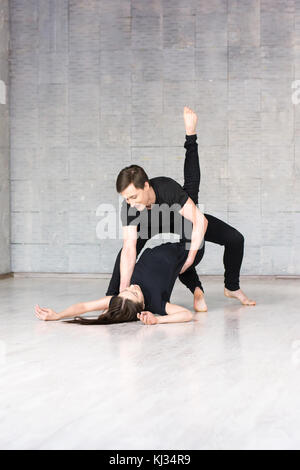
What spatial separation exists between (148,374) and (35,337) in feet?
2.97

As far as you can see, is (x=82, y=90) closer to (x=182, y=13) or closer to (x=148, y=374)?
(x=182, y=13)

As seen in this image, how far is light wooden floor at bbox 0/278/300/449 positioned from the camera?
1.61 metres

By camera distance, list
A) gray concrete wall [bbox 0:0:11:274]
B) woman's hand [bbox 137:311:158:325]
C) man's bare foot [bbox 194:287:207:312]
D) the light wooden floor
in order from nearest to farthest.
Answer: the light wooden floor
woman's hand [bbox 137:311:158:325]
man's bare foot [bbox 194:287:207:312]
gray concrete wall [bbox 0:0:11:274]

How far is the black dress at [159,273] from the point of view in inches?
135

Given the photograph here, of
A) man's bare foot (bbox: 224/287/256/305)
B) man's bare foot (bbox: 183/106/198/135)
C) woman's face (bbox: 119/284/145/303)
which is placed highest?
man's bare foot (bbox: 183/106/198/135)

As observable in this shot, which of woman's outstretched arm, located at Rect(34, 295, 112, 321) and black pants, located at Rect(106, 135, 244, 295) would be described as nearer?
woman's outstretched arm, located at Rect(34, 295, 112, 321)

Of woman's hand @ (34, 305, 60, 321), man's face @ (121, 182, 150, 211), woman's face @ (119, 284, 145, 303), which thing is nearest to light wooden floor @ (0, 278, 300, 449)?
woman's hand @ (34, 305, 60, 321)

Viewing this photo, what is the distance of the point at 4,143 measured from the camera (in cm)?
626

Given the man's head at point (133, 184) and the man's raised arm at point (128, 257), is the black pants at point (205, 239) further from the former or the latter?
the man's head at point (133, 184)

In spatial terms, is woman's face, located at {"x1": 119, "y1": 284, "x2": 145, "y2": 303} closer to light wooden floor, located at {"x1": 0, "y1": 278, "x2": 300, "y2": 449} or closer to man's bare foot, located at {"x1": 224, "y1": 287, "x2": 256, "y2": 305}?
light wooden floor, located at {"x1": 0, "y1": 278, "x2": 300, "y2": 449}

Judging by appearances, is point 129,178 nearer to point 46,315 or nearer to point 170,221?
point 170,221

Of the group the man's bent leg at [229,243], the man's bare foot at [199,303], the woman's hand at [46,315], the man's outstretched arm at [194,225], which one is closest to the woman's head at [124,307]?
the woman's hand at [46,315]

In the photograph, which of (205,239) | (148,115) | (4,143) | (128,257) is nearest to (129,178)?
(128,257)

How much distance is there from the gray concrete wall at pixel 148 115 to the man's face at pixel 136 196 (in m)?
2.63
